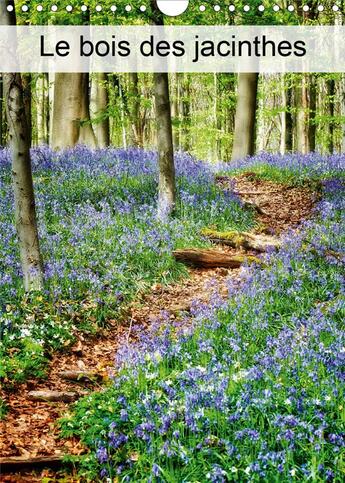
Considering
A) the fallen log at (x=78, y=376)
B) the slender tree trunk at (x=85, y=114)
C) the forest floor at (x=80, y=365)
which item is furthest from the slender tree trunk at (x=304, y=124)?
the fallen log at (x=78, y=376)

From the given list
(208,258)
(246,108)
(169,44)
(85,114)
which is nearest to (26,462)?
(208,258)

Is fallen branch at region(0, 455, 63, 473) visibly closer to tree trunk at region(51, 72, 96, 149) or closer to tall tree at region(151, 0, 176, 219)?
tall tree at region(151, 0, 176, 219)

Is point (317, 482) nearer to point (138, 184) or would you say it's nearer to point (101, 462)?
point (101, 462)

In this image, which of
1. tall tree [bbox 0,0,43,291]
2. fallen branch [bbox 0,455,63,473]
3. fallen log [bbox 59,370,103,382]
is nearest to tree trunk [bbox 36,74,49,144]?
tall tree [bbox 0,0,43,291]

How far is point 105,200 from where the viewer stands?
9.80 metres

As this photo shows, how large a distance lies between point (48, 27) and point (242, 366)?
13.5 metres

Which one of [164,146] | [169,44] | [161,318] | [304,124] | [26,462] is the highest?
[169,44]

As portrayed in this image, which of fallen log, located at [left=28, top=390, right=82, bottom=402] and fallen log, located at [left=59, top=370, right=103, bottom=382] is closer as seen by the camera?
fallen log, located at [left=28, top=390, right=82, bottom=402]

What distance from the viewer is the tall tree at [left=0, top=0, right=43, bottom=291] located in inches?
237

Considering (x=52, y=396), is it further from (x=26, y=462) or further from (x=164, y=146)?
(x=164, y=146)

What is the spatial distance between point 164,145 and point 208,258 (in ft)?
7.22

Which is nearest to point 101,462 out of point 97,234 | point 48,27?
point 97,234

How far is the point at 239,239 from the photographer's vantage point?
898cm

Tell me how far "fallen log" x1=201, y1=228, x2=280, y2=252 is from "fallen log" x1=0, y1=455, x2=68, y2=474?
18.1 ft
